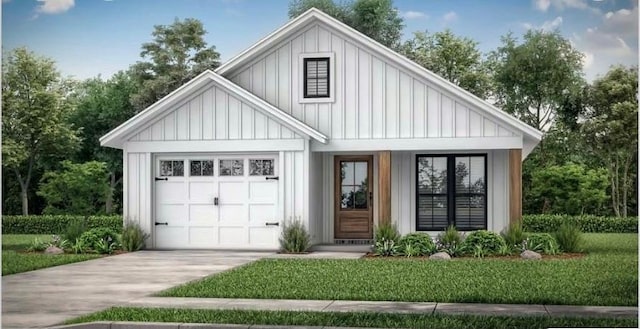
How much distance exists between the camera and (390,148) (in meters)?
16.1

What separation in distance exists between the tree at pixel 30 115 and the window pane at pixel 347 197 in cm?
1303

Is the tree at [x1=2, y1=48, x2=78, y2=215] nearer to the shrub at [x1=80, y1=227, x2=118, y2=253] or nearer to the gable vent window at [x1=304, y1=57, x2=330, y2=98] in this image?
the shrub at [x1=80, y1=227, x2=118, y2=253]

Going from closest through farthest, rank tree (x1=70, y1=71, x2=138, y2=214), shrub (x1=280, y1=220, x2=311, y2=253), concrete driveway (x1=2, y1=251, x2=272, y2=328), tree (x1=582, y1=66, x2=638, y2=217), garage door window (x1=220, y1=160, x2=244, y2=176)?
concrete driveway (x1=2, y1=251, x2=272, y2=328), shrub (x1=280, y1=220, x2=311, y2=253), garage door window (x1=220, y1=160, x2=244, y2=176), tree (x1=582, y1=66, x2=638, y2=217), tree (x1=70, y1=71, x2=138, y2=214)

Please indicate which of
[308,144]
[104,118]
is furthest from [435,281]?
[104,118]

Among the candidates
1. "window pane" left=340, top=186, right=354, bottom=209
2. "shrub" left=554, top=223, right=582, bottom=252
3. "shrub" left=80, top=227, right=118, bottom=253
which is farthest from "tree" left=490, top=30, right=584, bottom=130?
"shrub" left=80, top=227, right=118, bottom=253

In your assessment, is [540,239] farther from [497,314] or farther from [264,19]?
[264,19]

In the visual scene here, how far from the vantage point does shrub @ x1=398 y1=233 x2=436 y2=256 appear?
14445 mm

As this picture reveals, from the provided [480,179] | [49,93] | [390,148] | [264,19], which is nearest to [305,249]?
[390,148]

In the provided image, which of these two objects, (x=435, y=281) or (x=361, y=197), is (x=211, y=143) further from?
(x=435, y=281)

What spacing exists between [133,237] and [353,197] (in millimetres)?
4123

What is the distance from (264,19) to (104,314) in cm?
2902

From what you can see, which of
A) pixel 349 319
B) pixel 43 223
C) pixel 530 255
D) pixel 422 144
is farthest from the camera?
pixel 43 223

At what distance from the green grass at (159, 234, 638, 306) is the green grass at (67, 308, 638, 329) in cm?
117

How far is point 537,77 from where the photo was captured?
30.2 metres
